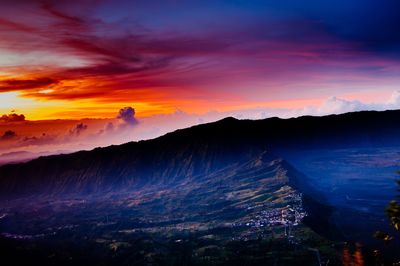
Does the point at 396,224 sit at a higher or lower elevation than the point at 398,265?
higher

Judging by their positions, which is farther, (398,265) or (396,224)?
(398,265)
